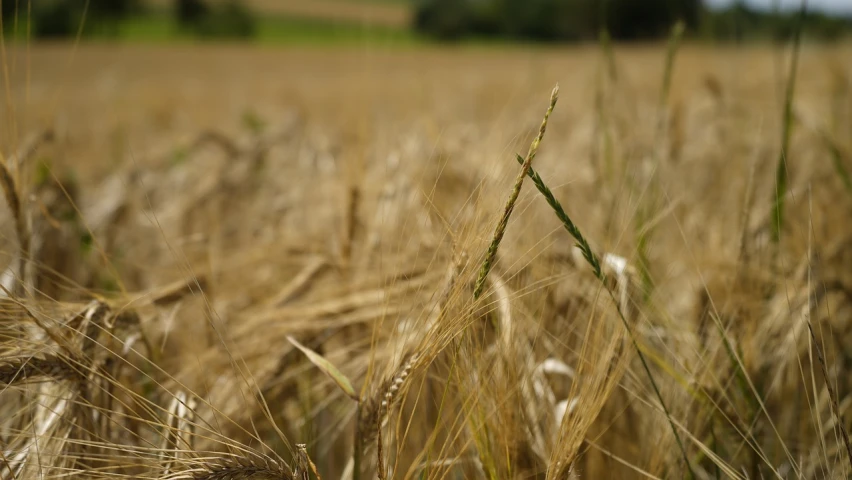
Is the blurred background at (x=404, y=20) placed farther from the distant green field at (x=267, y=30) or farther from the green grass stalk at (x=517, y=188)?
the green grass stalk at (x=517, y=188)

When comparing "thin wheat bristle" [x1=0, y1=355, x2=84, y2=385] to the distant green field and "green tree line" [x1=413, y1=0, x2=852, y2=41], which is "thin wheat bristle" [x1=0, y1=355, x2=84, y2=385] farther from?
the distant green field

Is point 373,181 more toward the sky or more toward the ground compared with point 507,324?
more toward the ground

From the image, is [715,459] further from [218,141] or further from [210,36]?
[210,36]

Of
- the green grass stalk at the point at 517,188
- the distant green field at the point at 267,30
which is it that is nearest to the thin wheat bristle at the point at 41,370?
the green grass stalk at the point at 517,188

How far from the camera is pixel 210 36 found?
23250mm

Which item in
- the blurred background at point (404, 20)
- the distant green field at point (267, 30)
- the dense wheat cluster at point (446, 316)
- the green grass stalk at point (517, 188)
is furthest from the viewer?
the distant green field at point (267, 30)

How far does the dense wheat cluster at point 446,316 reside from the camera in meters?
0.43

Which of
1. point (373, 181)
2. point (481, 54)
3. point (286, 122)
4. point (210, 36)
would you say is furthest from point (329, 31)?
point (373, 181)

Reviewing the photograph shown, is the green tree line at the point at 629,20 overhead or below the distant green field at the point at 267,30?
overhead

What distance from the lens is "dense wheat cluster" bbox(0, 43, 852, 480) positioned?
17.0 inches

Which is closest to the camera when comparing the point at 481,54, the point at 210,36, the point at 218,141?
the point at 218,141

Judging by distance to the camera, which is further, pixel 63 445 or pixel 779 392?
pixel 779 392

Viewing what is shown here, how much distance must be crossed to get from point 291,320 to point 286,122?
2208 mm

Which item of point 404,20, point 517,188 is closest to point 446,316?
point 517,188
